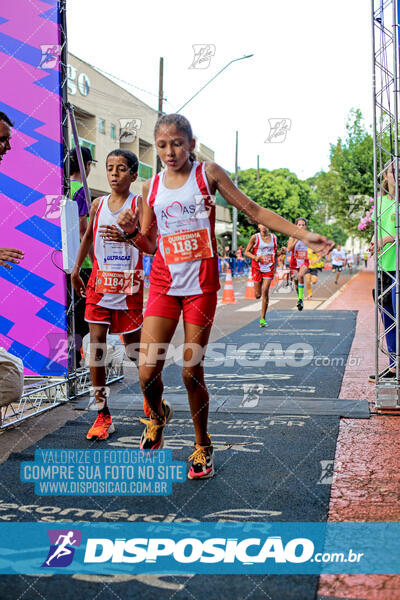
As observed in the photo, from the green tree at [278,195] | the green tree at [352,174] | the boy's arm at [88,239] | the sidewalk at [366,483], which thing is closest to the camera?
the sidewalk at [366,483]

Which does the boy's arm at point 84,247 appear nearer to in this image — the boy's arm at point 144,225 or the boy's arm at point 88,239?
the boy's arm at point 88,239

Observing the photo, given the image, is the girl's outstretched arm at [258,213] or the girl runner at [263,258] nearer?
the girl's outstretched arm at [258,213]

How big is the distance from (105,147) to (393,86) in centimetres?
2623

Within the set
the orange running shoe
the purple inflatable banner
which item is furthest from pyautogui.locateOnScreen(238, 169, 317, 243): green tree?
the orange running shoe

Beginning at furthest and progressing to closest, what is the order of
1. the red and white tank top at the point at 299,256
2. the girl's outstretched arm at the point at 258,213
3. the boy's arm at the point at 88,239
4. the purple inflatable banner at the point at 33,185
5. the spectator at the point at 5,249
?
the red and white tank top at the point at 299,256, the purple inflatable banner at the point at 33,185, the boy's arm at the point at 88,239, the spectator at the point at 5,249, the girl's outstretched arm at the point at 258,213

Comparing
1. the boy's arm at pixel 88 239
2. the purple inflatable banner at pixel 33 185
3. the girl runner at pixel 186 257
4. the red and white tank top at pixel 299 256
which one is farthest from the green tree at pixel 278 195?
the girl runner at pixel 186 257

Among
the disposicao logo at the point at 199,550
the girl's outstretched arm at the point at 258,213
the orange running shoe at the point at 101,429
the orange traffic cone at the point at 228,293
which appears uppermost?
the girl's outstretched arm at the point at 258,213

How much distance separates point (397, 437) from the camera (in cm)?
474

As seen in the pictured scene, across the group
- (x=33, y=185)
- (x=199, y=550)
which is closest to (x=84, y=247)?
(x=33, y=185)

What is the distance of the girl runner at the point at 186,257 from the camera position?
3.85 meters

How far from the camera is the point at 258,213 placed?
377 centimetres

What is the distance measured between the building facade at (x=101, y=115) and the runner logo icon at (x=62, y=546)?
24.4 meters

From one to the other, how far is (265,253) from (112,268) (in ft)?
26.7

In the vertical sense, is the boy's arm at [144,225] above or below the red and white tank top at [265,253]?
above
